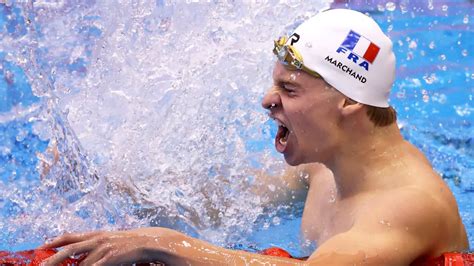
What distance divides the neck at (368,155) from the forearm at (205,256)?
487 mm

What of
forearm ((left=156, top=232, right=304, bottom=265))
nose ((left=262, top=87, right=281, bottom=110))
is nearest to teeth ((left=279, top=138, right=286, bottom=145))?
nose ((left=262, top=87, right=281, bottom=110))

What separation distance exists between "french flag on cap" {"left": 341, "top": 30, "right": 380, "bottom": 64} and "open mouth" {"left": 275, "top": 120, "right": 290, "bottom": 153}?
320mm

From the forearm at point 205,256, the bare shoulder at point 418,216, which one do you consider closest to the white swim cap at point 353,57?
the bare shoulder at point 418,216

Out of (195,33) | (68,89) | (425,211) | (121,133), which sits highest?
(195,33)

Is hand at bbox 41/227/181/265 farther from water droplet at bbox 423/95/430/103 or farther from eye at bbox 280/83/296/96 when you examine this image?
water droplet at bbox 423/95/430/103

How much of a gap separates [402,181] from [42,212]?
1383 millimetres

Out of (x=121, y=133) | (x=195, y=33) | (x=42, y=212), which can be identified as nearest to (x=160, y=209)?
(x=42, y=212)

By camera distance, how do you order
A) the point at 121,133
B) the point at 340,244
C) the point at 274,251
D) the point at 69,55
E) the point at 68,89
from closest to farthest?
the point at 340,244 < the point at 274,251 < the point at 121,133 < the point at 68,89 < the point at 69,55

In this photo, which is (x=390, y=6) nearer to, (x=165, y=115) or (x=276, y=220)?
(x=165, y=115)

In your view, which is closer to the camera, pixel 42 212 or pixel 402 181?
pixel 402 181

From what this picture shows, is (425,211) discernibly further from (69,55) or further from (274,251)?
(69,55)

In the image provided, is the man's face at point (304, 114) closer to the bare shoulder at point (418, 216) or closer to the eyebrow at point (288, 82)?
the eyebrow at point (288, 82)

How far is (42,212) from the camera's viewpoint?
10.1 ft

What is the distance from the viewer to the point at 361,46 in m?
2.54
